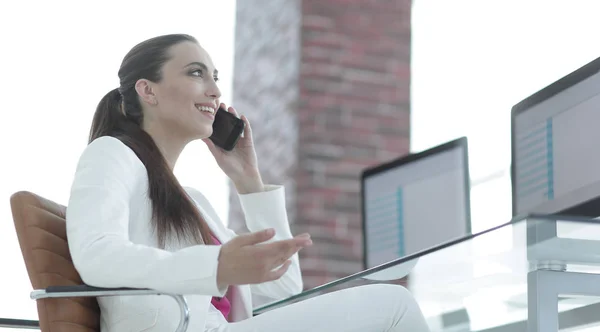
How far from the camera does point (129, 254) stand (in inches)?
64.4

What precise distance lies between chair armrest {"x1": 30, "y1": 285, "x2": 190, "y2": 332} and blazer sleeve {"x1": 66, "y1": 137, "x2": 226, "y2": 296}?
16mm

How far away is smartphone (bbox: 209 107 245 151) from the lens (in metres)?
2.54

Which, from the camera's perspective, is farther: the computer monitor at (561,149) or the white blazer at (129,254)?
the computer monitor at (561,149)

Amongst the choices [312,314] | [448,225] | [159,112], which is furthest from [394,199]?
[312,314]

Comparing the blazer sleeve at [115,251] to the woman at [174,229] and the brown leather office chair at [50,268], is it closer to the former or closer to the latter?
the woman at [174,229]

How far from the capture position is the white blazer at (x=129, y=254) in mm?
1620

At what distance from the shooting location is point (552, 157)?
8.37 feet

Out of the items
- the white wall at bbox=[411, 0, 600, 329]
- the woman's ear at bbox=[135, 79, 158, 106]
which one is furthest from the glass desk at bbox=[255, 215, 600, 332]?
the white wall at bbox=[411, 0, 600, 329]

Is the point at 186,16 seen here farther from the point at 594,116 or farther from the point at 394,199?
the point at 594,116

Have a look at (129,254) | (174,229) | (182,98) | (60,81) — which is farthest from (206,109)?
(60,81)

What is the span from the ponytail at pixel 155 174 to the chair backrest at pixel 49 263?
0.19 metres

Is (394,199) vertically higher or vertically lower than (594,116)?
lower

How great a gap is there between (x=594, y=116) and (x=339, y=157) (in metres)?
2.36

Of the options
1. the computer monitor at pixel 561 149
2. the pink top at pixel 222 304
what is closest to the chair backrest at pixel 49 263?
the pink top at pixel 222 304
